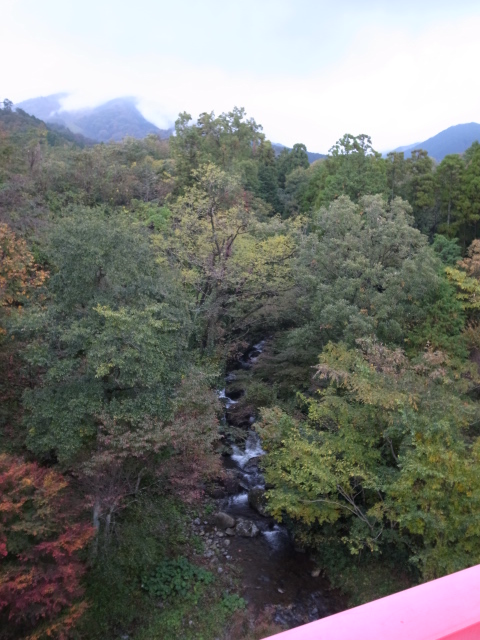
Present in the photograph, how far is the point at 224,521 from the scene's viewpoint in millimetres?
11742

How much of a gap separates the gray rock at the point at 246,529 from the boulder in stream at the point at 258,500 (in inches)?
20.7

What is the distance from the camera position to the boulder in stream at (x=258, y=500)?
12.3 meters

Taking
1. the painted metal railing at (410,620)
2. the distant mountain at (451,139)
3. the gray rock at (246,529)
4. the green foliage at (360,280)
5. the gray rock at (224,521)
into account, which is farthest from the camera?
the distant mountain at (451,139)

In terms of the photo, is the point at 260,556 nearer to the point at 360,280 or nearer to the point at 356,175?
the point at 360,280

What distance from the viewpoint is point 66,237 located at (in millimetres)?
8859

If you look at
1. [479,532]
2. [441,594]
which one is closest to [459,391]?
[479,532]

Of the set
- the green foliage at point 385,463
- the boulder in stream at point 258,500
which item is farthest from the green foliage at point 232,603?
the boulder in stream at point 258,500

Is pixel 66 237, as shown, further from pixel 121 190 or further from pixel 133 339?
pixel 121 190

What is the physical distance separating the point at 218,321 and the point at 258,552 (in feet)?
28.9

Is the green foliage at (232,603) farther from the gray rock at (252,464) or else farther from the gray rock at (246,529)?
the gray rock at (252,464)

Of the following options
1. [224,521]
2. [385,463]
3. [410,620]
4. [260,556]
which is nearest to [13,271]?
[224,521]

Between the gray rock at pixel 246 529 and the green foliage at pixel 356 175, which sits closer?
the gray rock at pixel 246 529

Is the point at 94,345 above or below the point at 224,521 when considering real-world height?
above

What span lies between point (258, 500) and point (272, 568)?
2045 mm
